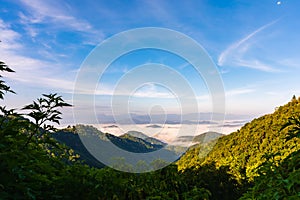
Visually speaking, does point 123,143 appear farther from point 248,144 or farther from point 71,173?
point 248,144

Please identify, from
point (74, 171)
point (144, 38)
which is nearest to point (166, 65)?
point (144, 38)

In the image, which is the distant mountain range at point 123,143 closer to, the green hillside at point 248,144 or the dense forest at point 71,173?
the dense forest at point 71,173

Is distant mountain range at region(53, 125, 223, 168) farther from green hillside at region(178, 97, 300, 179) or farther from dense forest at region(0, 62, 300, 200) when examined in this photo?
green hillside at region(178, 97, 300, 179)

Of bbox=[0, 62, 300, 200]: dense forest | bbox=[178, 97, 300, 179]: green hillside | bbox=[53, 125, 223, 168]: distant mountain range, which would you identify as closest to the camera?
bbox=[0, 62, 300, 200]: dense forest

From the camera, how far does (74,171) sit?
2.72 meters

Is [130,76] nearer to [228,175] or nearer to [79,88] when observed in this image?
[79,88]

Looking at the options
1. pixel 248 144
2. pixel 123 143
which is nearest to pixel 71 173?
pixel 123 143

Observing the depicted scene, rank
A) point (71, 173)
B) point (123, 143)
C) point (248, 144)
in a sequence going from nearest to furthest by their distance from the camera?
point (71, 173) → point (123, 143) → point (248, 144)

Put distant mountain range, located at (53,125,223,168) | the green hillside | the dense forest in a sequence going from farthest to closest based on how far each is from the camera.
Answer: the green hillside < distant mountain range, located at (53,125,223,168) < the dense forest

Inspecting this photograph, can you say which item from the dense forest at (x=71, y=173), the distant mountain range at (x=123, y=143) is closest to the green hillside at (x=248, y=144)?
the distant mountain range at (x=123, y=143)

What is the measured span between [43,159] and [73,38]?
4.78 m

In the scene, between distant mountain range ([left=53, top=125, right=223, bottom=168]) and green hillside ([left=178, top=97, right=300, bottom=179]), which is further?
green hillside ([left=178, top=97, right=300, bottom=179])

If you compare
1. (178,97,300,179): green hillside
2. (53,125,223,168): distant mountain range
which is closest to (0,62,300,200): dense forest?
(53,125,223,168): distant mountain range

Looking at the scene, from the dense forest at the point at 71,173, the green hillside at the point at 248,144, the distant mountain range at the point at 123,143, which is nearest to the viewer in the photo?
the dense forest at the point at 71,173
